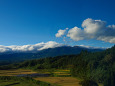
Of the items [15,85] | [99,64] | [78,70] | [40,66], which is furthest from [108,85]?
[40,66]

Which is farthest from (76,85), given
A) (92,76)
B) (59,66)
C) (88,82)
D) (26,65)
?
(26,65)

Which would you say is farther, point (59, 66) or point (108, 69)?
point (59, 66)

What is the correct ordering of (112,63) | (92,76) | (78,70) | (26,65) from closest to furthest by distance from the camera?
(92,76) < (112,63) < (78,70) < (26,65)

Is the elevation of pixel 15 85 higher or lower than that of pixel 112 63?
lower

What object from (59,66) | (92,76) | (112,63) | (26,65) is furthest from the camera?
(26,65)

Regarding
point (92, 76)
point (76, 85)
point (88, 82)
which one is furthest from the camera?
point (92, 76)

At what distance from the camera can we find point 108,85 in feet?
166

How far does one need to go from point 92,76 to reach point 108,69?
24.5 feet

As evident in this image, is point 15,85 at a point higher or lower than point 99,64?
lower

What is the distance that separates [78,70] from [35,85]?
29.5 metres

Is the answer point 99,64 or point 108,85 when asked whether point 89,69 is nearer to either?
point 99,64

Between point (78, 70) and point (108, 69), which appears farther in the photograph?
point (78, 70)

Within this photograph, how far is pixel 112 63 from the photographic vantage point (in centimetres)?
6469

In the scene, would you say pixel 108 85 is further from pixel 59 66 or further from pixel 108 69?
pixel 59 66
